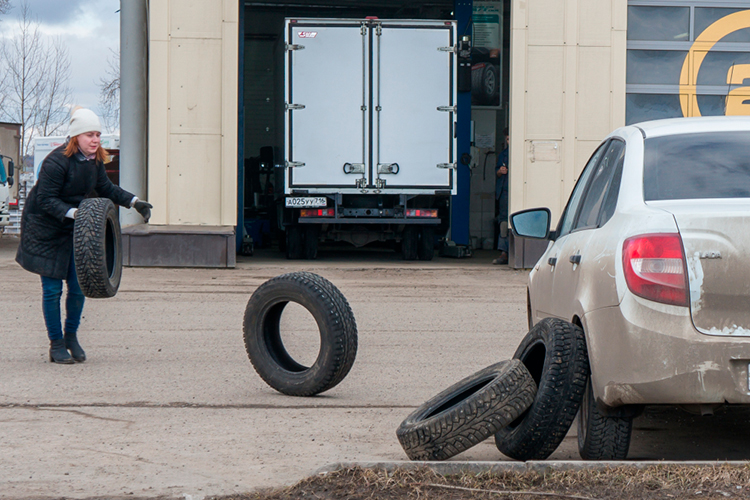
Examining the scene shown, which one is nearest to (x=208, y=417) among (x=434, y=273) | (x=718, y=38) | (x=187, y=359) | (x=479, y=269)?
(x=187, y=359)

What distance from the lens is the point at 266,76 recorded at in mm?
23188

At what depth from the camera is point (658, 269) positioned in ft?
11.7

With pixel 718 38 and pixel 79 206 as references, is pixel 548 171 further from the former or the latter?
pixel 79 206

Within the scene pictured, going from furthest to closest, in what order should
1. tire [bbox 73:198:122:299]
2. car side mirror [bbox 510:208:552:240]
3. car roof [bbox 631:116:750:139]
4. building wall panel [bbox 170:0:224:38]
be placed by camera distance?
1. building wall panel [bbox 170:0:224:38]
2. tire [bbox 73:198:122:299]
3. car side mirror [bbox 510:208:552:240]
4. car roof [bbox 631:116:750:139]

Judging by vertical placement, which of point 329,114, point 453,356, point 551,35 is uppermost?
point 551,35

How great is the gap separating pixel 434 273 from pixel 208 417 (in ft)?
31.0

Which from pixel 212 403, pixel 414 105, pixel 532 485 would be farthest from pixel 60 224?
pixel 414 105

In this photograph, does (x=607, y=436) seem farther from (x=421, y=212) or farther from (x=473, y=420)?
(x=421, y=212)

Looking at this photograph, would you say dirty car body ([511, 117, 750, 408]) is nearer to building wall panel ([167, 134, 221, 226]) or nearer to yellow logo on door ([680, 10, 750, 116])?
building wall panel ([167, 134, 221, 226])

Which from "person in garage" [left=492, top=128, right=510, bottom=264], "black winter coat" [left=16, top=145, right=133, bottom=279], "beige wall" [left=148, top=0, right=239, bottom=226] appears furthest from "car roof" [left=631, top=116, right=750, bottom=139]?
"person in garage" [left=492, top=128, right=510, bottom=264]

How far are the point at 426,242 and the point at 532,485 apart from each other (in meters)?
12.8

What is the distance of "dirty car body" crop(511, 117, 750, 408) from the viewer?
139 inches

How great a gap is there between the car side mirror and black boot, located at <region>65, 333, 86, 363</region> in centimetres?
337

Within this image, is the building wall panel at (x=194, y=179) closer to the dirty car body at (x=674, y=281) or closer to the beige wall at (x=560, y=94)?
the beige wall at (x=560, y=94)
